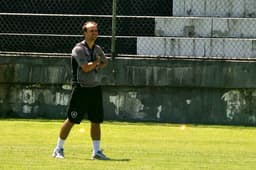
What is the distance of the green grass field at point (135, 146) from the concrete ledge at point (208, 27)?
8.53 feet

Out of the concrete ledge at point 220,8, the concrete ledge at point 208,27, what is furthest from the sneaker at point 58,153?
the concrete ledge at point 220,8

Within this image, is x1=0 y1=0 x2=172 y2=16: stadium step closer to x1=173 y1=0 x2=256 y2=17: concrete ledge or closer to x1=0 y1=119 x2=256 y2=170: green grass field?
x1=173 y1=0 x2=256 y2=17: concrete ledge

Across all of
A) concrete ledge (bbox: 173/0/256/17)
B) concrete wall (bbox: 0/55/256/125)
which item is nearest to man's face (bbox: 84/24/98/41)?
concrete wall (bbox: 0/55/256/125)

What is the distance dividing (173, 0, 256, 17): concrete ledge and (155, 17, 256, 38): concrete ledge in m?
0.59

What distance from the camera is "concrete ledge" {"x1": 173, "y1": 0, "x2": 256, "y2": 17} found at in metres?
16.8

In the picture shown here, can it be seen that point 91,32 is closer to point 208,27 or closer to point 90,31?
point 90,31

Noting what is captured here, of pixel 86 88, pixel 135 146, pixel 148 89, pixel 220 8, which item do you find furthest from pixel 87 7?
pixel 86 88

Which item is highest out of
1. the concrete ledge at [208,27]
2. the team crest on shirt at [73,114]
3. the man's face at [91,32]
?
the concrete ledge at [208,27]

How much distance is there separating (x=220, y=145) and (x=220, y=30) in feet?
17.1

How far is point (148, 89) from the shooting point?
49.2ft

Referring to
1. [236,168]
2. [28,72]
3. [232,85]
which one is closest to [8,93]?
[28,72]

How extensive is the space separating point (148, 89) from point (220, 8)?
2.99 meters

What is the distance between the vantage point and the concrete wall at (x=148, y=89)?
14789 millimetres

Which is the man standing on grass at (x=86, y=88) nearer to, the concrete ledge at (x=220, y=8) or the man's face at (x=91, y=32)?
the man's face at (x=91, y=32)
